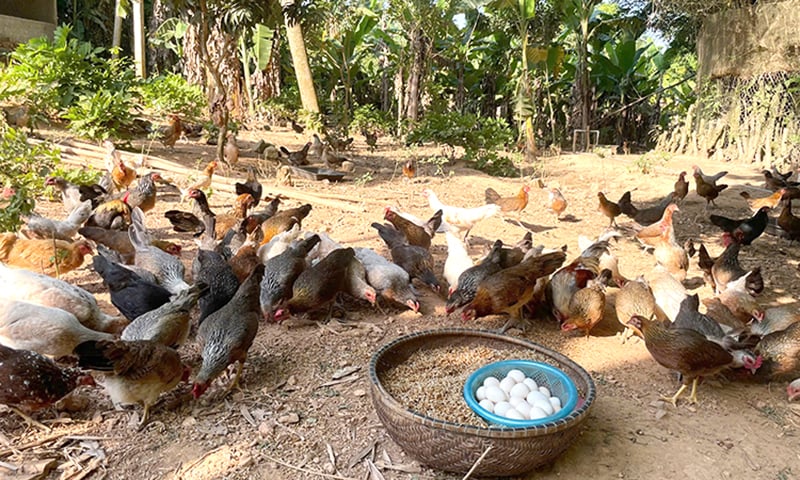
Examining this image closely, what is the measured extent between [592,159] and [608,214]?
6991mm

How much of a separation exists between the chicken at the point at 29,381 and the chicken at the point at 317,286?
1.58 meters

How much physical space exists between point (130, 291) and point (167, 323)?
62 centimetres

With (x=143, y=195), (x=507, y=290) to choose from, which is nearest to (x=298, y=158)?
(x=143, y=195)

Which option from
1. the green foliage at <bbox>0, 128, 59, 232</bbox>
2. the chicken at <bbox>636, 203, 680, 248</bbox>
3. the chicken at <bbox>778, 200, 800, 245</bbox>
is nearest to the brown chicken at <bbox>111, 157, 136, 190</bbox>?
the green foliage at <bbox>0, 128, 59, 232</bbox>

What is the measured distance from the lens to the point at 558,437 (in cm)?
252

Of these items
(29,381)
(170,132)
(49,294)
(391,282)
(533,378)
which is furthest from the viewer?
(170,132)

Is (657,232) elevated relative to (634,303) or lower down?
elevated

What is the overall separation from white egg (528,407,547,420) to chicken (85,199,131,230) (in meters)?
4.53

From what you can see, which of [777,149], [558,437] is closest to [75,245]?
[558,437]

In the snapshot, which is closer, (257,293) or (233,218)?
(257,293)

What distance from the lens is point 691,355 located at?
3.35 m

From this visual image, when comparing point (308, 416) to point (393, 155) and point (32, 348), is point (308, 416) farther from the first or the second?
point (393, 155)

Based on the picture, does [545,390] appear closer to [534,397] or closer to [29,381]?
[534,397]

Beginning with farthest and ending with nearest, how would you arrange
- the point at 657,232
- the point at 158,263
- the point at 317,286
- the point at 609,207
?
1. the point at 609,207
2. the point at 657,232
3. the point at 158,263
4. the point at 317,286
